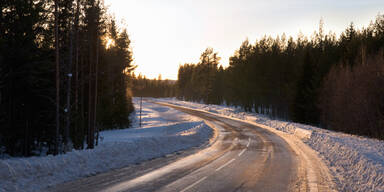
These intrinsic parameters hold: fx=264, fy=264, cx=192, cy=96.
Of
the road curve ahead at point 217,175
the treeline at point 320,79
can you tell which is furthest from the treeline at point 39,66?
the treeline at point 320,79

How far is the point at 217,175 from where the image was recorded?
11094 millimetres

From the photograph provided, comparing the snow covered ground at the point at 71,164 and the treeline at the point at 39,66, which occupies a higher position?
the treeline at the point at 39,66

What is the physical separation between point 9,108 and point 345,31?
197 ft

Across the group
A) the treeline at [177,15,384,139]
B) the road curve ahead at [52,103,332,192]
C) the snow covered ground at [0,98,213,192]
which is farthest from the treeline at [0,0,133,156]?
the treeline at [177,15,384,139]

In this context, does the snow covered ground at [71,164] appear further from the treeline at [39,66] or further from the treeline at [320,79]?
the treeline at [320,79]

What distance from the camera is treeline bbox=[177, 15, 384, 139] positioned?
2677 cm

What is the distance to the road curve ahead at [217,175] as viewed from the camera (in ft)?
30.5

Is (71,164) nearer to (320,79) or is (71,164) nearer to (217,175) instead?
(217,175)

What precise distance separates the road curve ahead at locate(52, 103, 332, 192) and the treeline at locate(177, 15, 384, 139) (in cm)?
1599

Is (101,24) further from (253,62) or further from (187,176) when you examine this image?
(253,62)

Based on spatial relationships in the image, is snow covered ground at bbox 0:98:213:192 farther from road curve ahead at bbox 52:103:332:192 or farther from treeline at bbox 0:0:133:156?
treeline at bbox 0:0:133:156

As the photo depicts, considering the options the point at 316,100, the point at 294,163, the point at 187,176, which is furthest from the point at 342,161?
the point at 316,100

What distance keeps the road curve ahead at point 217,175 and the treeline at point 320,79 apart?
1599 cm

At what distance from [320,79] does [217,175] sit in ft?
134
